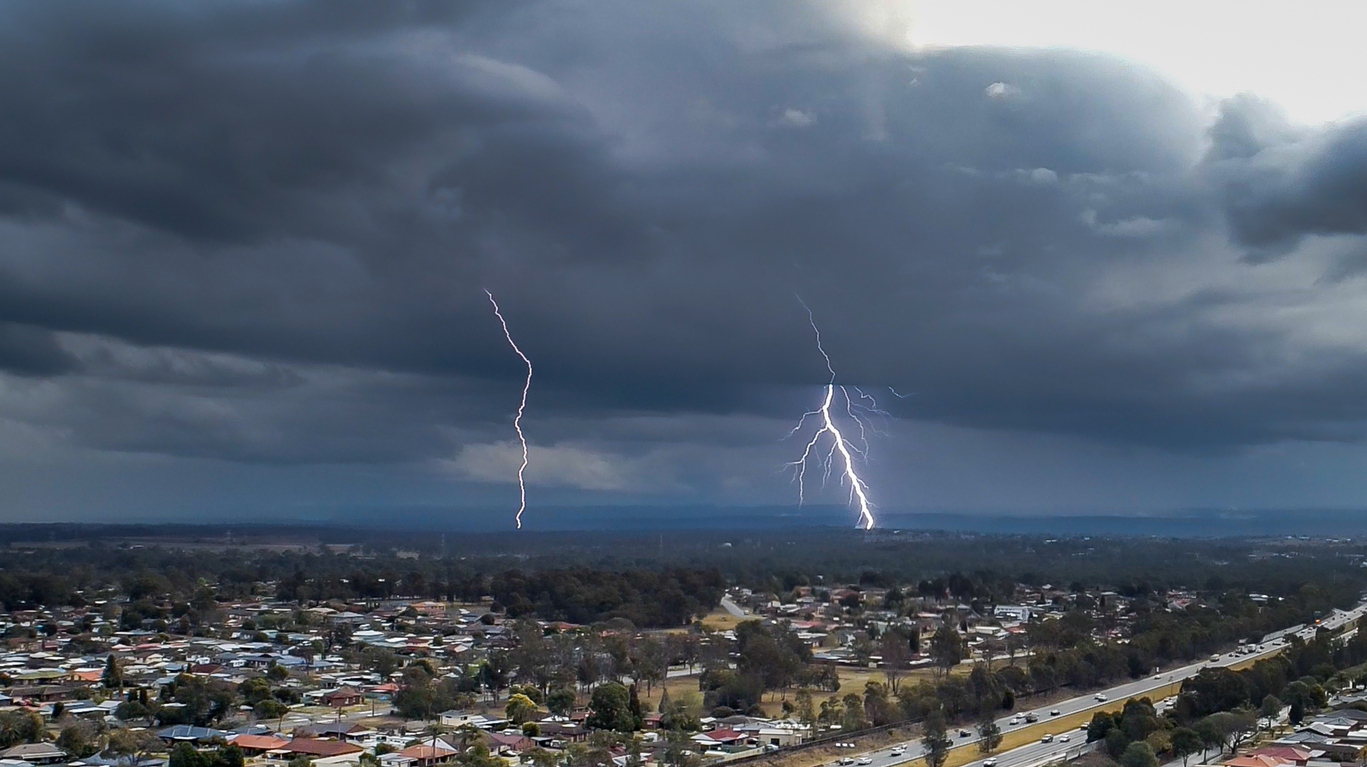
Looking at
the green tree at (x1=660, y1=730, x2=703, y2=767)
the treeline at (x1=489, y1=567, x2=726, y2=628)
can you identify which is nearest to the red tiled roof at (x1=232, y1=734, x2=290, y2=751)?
the green tree at (x1=660, y1=730, x2=703, y2=767)

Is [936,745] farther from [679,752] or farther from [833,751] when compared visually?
[679,752]

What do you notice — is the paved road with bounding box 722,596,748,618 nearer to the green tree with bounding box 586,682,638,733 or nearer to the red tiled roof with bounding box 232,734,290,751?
the green tree with bounding box 586,682,638,733

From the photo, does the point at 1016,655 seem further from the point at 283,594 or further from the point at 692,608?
the point at 283,594

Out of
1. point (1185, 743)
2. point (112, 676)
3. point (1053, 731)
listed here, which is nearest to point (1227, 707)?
point (1053, 731)

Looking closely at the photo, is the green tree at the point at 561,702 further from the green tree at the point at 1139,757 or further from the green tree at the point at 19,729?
the green tree at the point at 1139,757

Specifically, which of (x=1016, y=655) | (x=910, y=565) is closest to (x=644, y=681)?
(x=1016, y=655)

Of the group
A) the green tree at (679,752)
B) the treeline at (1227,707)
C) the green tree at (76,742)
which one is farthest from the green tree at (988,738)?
the green tree at (76,742)
